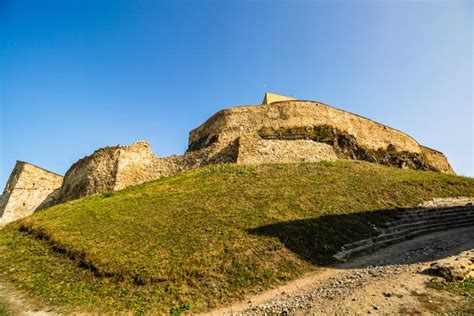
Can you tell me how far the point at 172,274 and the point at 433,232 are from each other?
11679 mm

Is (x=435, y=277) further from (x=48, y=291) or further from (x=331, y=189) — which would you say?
(x=48, y=291)

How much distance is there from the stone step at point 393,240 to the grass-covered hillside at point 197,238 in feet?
1.37

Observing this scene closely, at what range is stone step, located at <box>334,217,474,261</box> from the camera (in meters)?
10.2

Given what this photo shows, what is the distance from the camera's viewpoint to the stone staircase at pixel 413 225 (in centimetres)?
1076

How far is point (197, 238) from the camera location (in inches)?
414

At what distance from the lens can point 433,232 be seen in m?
12.9

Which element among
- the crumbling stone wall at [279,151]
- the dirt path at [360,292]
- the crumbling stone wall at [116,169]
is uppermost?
the crumbling stone wall at [279,151]

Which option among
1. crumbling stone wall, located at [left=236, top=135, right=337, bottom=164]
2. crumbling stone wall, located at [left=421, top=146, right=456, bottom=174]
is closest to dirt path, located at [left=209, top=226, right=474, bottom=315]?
crumbling stone wall, located at [left=236, top=135, right=337, bottom=164]

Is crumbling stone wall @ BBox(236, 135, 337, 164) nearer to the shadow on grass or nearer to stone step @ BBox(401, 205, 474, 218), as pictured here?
stone step @ BBox(401, 205, 474, 218)

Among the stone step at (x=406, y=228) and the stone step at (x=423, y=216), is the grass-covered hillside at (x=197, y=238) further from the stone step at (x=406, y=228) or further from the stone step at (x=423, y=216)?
the stone step at (x=423, y=216)

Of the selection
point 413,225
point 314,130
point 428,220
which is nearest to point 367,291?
point 413,225

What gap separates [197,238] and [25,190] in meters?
32.6

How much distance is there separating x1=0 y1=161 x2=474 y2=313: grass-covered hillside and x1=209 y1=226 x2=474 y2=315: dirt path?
0.62 metres

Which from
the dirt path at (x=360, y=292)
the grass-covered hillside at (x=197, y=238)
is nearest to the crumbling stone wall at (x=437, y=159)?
the grass-covered hillside at (x=197, y=238)
